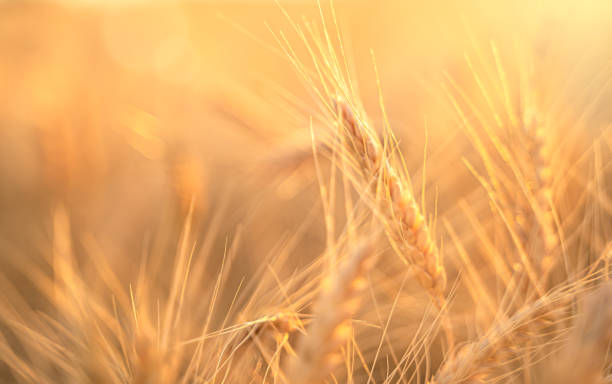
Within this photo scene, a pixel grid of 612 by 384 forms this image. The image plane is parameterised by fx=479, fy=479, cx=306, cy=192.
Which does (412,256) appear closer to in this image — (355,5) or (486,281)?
(486,281)

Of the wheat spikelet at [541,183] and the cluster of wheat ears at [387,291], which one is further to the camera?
the wheat spikelet at [541,183]

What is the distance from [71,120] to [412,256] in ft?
5.67

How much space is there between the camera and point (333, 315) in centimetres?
49

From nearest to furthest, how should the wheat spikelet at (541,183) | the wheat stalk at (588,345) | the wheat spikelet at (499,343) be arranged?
the wheat stalk at (588,345)
the wheat spikelet at (499,343)
the wheat spikelet at (541,183)

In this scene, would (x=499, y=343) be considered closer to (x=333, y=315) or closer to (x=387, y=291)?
(x=333, y=315)

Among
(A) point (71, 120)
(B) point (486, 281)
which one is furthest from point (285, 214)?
(A) point (71, 120)

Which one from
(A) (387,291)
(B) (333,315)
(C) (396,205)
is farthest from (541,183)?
(B) (333,315)

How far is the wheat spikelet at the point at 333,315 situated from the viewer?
0.49 meters

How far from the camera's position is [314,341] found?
50cm

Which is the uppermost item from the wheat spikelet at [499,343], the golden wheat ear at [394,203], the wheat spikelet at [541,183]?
the golden wheat ear at [394,203]

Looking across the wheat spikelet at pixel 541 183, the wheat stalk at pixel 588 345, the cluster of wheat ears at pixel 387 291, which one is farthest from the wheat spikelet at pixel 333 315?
the wheat spikelet at pixel 541 183

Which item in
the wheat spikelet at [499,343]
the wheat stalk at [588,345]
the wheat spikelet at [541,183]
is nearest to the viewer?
the wheat stalk at [588,345]

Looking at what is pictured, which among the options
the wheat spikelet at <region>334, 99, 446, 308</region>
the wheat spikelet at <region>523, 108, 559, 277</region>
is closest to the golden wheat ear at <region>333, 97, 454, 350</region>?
the wheat spikelet at <region>334, 99, 446, 308</region>

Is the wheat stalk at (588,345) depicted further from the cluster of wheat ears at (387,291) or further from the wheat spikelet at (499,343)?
the wheat spikelet at (499,343)
